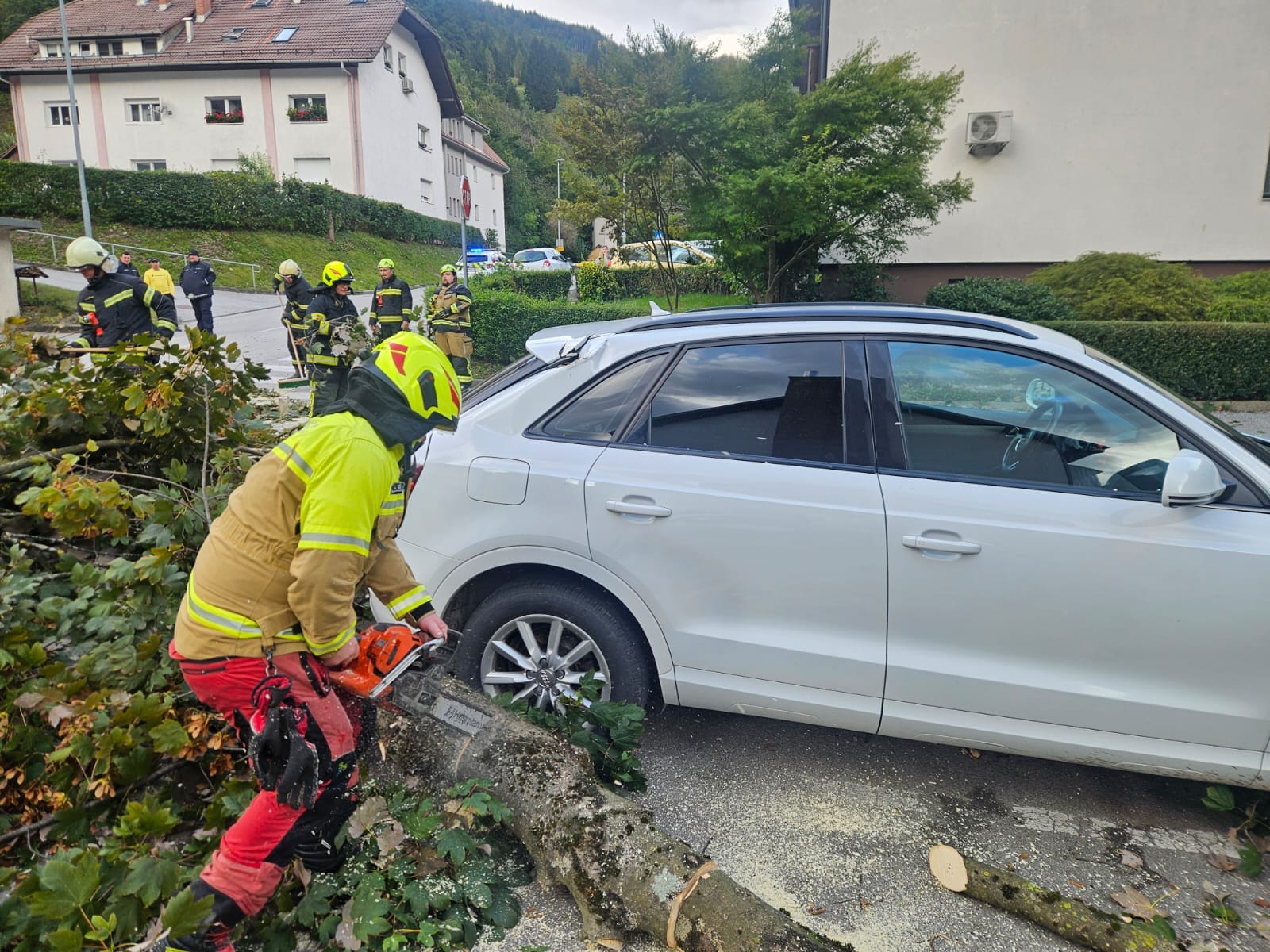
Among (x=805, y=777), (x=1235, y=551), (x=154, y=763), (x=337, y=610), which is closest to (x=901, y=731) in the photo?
(x=805, y=777)

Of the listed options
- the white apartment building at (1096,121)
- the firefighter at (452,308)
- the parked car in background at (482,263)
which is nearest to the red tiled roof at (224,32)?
the parked car in background at (482,263)

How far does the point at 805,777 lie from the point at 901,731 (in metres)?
0.50

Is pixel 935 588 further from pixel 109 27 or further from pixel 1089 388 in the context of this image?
pixel 109 27

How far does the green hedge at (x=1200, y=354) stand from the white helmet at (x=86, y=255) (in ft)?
38.1

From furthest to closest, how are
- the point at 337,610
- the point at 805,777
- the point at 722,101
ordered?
the point at 722,101
the point at 805,777
the point at 337,610

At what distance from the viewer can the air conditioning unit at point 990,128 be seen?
16.1 m

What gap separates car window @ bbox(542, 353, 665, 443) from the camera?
10.3 ft

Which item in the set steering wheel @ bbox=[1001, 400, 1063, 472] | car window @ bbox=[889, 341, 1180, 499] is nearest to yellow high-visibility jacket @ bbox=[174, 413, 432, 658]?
car window @ bbox=[889, 341, 1180, 499]

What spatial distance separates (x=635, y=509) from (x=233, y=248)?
2896 centimetres

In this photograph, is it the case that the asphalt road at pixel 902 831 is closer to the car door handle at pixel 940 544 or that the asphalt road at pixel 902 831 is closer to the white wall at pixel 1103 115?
the car door handle at pixel 940 544

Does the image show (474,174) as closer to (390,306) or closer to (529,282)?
(529,282)

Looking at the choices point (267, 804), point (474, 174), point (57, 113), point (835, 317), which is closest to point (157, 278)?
point (835, 317)

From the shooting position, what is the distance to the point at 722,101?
12.8 metres

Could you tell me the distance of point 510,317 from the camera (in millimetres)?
14055
